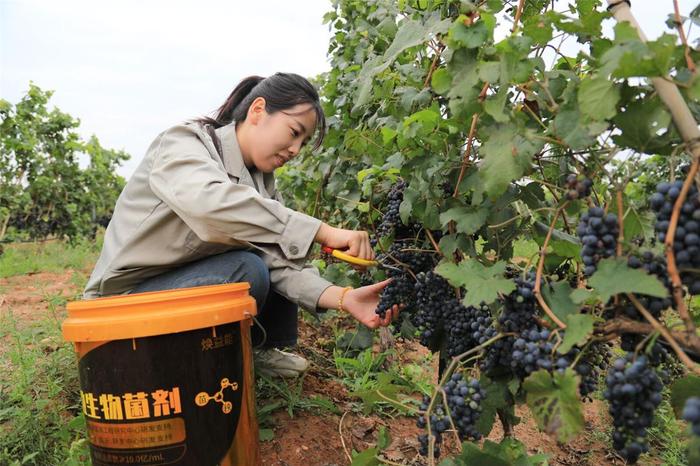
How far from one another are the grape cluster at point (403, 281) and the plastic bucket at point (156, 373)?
553mm

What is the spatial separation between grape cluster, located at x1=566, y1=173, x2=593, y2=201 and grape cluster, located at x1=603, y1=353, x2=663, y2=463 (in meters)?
0.34

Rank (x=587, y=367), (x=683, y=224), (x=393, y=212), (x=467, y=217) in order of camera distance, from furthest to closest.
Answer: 1. (x=393, y=212)
2. (x=467, y=217)
3. (x=587, y=367)
4. (x=683, y=224)

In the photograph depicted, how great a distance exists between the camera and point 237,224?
6.66ft

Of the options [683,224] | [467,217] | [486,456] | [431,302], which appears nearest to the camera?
[683,224]

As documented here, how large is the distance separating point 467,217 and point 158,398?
1012mm

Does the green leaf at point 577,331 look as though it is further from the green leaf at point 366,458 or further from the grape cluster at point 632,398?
the green leaf at point 366,458

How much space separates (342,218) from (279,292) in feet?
3.82

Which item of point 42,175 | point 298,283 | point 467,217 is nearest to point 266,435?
point 298,283

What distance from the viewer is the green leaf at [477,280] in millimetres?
1257

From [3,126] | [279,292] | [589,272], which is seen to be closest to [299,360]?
[279,292]

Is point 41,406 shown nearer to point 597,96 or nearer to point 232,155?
point 232,155

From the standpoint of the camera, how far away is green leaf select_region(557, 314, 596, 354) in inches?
43.7

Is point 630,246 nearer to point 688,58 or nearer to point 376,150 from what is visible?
point 688,58

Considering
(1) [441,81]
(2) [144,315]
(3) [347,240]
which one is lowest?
(2) [144,315]
